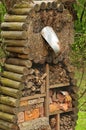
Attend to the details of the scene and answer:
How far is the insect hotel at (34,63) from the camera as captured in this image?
22.4ft

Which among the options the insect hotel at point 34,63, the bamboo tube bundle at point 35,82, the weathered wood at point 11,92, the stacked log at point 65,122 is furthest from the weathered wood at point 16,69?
the stacked log at point 65,122

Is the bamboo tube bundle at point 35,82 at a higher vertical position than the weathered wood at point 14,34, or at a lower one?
lower

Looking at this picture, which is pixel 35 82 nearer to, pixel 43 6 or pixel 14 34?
pixel 14 34

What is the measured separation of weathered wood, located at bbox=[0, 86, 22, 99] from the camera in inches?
268

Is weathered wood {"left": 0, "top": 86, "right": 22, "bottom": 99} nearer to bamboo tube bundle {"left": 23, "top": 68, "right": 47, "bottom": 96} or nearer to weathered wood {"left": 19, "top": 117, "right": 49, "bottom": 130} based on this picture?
bamboo tube bundle {"left": 23, "top": 68, "right": 47, "bottom": 96}

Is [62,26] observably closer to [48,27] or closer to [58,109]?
[48,27]

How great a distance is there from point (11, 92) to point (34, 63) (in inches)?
22.2

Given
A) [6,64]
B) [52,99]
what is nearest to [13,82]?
[6,64]

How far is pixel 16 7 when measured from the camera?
7.09 meters

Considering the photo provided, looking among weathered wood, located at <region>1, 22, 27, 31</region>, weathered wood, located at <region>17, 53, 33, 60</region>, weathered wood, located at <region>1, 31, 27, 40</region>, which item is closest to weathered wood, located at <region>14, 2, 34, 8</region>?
weathered wood, located at <region>1, 22, 27, 31</region>

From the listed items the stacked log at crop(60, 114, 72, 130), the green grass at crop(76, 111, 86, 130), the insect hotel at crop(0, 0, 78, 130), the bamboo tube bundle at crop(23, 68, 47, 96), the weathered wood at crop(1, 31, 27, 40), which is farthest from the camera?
the green grass at crop(76, 111, 86, 130)

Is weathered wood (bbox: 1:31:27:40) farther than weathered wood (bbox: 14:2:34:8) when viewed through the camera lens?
No

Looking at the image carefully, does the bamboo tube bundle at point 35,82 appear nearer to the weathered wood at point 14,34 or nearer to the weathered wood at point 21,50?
the weathered wood at point 21,50

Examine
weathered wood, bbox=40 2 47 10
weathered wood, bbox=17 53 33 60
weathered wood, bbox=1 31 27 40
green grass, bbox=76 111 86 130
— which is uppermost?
weathered wood, bbox=40 2 47 10
